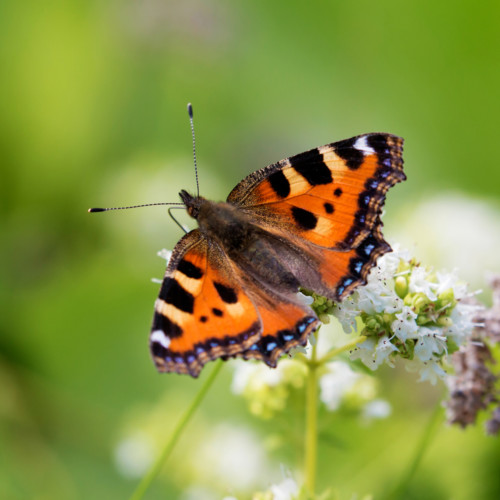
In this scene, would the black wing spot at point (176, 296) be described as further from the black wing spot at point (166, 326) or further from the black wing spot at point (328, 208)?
the black wing spot at point (328, 208)

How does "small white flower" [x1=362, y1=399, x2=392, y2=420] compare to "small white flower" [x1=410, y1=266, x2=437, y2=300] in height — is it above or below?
below

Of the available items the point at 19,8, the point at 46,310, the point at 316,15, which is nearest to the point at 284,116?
the point at 316,15

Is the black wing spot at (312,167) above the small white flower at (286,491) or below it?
above

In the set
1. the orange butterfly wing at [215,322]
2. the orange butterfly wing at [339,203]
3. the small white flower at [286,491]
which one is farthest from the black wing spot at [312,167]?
the small white flower at [286,491]

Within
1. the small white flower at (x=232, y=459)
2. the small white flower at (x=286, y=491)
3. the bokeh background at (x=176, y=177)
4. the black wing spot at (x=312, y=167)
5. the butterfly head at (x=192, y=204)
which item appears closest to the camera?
the small white flower at (x=286, y=491)

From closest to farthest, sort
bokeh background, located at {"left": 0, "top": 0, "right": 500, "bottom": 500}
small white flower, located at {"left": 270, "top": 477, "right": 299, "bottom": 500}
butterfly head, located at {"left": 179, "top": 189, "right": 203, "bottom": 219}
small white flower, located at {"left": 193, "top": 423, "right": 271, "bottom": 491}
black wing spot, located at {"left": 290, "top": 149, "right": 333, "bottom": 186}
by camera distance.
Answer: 1. small white flower, located at {"left": 270, "top": 477, "right": 299, "bottom": 500}
2. black wing spot, located at {"left": 290, "top": 149, "right": 333, "bottom": 186}
3. butterfly head, located at {"left": 179, "top": 189, "right": 203, "bottom": 219}
4. small white flower, located at {"left": 193, "top": 423, "right": 271, "bottom": 491}
5. bokeh background, located at {"left": 0, "top": 0, "right": 500, "bottom": 500}

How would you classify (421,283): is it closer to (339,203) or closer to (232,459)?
(339,203)

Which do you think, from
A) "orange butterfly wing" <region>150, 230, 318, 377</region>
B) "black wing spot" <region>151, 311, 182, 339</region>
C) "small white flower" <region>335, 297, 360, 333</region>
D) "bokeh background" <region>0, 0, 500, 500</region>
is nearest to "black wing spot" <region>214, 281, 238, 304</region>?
"orange butterfly wing" <region>150, 230, 318, 377</region>

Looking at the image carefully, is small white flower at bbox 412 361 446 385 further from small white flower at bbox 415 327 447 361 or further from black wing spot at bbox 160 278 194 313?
black wing spot at bbox 160 278 194 313

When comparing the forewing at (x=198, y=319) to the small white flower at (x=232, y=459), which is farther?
the small white flower at (x=232, y=459)
